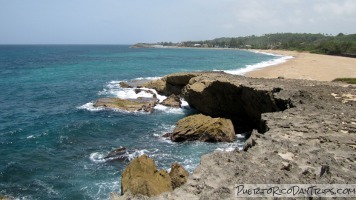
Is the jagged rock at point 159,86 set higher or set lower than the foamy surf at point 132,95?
higher

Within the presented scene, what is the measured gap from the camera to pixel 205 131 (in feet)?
84.2

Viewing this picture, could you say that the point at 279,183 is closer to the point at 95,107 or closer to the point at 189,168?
the point at 189,168

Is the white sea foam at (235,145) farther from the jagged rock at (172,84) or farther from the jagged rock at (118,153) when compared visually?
the jagged rock at (172,84)

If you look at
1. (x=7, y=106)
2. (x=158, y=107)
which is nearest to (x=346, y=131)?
(x=158, y=107)

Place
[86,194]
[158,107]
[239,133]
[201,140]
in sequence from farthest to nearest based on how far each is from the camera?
1. [158,107]
2. [239,133]
3. [201,140]
4. [86,194]

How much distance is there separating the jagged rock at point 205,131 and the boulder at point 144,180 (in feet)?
29.8

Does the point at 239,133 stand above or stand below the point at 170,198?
below

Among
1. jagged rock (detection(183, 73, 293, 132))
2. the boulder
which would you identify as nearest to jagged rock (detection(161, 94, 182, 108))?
jagged rock (detection(183, 73, 293, 132))

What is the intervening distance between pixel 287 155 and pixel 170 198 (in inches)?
210

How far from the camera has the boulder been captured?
49.3 ft

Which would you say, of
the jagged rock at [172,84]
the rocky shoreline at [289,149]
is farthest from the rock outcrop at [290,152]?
the jagged rock at [172,84]

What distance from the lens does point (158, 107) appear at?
3822 centimetres

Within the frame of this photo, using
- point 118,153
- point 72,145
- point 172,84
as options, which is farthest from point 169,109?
point 118,153

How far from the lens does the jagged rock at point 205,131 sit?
83.9ft
